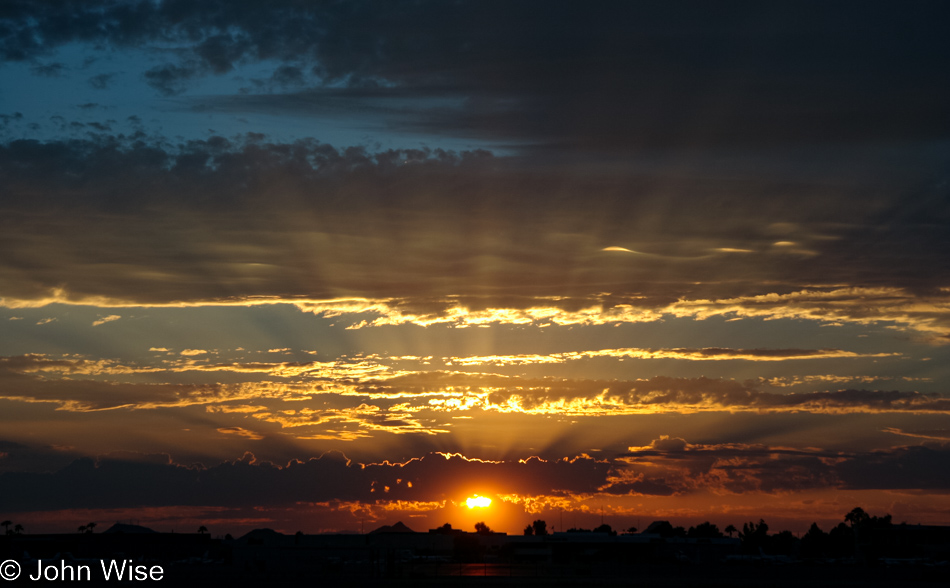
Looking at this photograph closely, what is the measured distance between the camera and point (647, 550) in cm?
17225

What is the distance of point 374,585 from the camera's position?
8531cm

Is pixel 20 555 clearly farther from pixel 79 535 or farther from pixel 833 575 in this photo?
pixel 833 575

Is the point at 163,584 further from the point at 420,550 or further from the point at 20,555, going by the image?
the point at 420,550

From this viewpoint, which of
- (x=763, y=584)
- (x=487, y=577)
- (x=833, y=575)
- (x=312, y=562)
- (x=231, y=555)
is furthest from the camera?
(x=231, y=555)

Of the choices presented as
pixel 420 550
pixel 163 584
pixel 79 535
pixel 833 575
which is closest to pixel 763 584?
pixel 833 575

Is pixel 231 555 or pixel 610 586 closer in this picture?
pixel 610 586

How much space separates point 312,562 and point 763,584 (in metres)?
82.5

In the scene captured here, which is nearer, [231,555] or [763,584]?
[763,584]

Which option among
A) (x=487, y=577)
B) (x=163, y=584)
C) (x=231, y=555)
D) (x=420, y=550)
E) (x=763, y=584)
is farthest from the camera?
(x=420, y=550)

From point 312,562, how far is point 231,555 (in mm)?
22400

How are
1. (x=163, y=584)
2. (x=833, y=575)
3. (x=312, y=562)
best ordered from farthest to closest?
(x=312, y=562) < (x=833, y=575) < (x=163, y=584)

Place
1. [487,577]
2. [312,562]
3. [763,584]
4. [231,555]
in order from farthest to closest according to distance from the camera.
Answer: [231,555] → [312,562] → [487,577] → [763,584]

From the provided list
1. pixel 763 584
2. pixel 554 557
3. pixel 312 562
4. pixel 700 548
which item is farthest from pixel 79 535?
pixel 763 584

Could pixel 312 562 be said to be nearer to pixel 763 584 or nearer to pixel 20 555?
pixel 20 555
